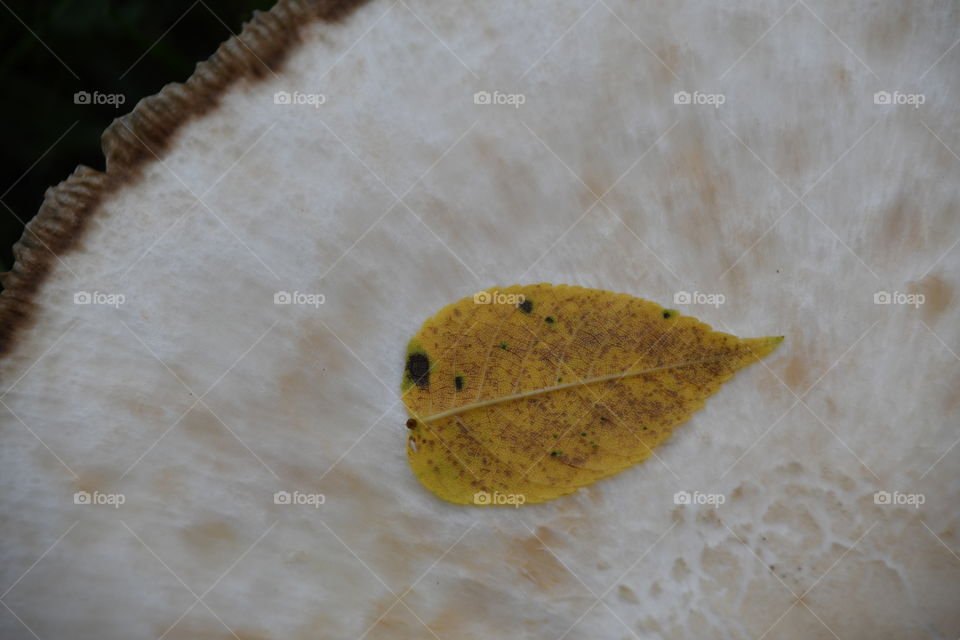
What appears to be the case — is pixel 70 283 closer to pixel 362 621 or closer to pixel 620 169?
pixel 362 621

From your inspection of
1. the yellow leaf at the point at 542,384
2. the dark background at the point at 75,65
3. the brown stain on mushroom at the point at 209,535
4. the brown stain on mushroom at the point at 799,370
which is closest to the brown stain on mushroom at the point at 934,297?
the brown stain on mushroom at the point at 799,370

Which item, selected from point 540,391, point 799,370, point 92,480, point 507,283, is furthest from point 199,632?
point 799,370

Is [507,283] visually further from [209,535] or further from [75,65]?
[75,65]

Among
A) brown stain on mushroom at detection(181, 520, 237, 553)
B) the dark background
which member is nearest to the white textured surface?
brown stain on mushroom at detection(181, 520, 237, 553)

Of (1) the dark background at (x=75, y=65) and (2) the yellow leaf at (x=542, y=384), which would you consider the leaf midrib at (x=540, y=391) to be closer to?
(2) the yellow leaf at (x=542, y=384)

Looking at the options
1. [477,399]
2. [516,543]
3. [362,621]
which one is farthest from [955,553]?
[362,621]

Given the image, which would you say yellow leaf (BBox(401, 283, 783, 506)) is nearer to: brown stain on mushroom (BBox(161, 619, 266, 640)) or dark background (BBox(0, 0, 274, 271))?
brown stain on mushroom (BBox(161, 619, 266, 640))
